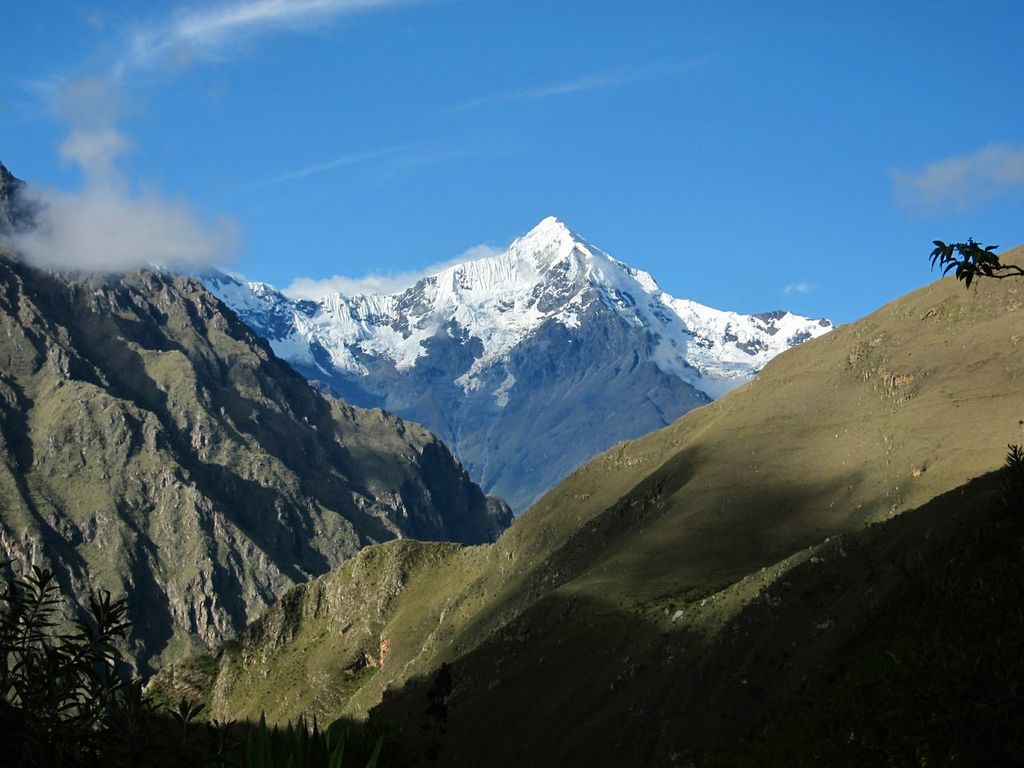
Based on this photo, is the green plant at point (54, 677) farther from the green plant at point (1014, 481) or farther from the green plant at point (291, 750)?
the green plant at point (1014, 481)

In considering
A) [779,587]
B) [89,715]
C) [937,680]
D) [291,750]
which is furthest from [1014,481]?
[779,587]

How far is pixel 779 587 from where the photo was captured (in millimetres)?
81500

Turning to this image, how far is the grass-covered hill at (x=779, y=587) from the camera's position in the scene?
132 ft

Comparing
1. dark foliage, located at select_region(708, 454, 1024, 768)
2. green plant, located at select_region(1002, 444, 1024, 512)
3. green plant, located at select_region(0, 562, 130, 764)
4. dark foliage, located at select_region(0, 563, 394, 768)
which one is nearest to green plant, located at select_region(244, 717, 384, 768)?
dark foliage, located at select_region(0, 563, 394, 768)

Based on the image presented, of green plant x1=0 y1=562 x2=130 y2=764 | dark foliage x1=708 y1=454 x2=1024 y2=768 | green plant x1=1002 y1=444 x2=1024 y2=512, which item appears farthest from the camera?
green plant x1=1002 y1=444 x2=1024 y2=512

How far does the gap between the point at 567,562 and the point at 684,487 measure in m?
26.1

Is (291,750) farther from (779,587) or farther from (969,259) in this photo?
(779,587)

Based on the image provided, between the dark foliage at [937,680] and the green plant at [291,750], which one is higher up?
the green plant at [291,750]

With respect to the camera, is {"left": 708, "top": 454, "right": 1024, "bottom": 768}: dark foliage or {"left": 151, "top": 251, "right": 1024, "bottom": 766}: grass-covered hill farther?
{"left": 151, "top": 251, "right": 1024, "bottom": 766}: grass-covered hill

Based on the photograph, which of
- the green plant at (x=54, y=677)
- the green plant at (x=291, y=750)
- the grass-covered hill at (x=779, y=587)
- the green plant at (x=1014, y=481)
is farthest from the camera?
the grass-covered hill at (x=779, y=587)

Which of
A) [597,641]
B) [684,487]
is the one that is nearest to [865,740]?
[597,641]

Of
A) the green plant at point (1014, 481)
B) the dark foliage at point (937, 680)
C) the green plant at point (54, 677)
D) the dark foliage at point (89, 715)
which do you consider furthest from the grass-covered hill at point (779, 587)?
the green plant at point (54, 677)

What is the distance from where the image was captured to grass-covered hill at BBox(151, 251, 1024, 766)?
40.3 meters

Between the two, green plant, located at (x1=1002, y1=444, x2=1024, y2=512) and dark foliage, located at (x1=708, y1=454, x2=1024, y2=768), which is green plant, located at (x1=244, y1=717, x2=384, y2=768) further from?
green plant, located at (x1=1002, y1=444, x2=1024, y2=512)
